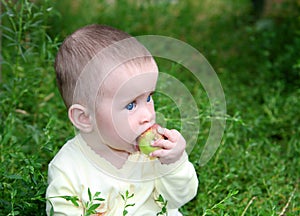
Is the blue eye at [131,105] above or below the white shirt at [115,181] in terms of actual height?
above

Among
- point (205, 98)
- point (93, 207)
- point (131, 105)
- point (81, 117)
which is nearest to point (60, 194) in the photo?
point (93, 207)

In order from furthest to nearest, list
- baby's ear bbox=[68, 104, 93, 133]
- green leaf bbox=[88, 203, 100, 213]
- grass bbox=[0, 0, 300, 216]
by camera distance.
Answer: grass bbox=[0, 0, 300, 216], baby's ear bbox=[68, 104, 93, 133], green leaf bbox=[88, 203, 100, 213]

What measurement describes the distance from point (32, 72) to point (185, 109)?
759 mm

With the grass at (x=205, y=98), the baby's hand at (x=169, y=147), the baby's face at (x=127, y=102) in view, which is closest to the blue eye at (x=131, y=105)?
the baby's face at (x=127, y=102)

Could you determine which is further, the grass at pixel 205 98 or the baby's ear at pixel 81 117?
the grass at pixel 205 98

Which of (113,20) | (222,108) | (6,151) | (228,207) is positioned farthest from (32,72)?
(113,20)

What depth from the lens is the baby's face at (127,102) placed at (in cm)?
196

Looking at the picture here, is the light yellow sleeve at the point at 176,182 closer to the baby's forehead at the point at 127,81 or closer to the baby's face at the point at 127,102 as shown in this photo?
the baby's face at the point at 127,102

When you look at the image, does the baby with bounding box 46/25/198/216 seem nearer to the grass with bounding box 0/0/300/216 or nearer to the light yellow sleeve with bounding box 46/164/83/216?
the light yellow sleeve with bounding box 46/164/83/216

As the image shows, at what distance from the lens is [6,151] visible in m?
2.60

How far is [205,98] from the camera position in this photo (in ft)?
11.3

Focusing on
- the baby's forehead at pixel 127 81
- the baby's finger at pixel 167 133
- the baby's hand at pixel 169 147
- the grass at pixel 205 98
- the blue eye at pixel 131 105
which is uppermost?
the baby's forehead at pixel 127 81

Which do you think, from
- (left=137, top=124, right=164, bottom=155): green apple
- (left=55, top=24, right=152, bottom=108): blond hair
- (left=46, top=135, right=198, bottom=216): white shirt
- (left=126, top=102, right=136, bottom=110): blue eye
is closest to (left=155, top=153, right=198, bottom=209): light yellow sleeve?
(left=46, top=135, right=198, bottom=216): white shirt

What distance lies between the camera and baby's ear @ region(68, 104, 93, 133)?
2039 millimetres
